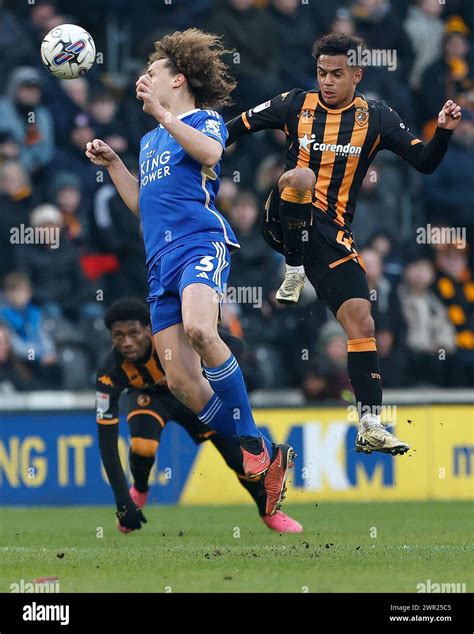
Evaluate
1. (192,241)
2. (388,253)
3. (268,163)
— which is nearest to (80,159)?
(268,163)

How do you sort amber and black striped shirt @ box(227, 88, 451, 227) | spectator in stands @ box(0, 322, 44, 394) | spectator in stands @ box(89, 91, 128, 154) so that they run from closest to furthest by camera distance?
amber and black striped shirt @ box(227, 88, 451, 227) < spectator in stands @ box(0, 322, 44, 394) < spectator in stands @ box(89, 91, 128, 154)

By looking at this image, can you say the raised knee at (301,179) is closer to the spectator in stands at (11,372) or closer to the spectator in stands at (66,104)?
the spectator in stands at (11,372)

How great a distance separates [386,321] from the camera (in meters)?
14.0

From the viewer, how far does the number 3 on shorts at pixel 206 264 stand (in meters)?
7.84

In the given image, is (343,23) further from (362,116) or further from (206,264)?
(206,264)

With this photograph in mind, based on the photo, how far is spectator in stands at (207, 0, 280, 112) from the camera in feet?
47.8

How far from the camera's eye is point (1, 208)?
44.9ft

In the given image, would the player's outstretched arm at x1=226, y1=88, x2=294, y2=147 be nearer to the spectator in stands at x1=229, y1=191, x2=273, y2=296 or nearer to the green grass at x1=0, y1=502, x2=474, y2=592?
the green grass at x1=0, y1=502, x2=474, y2=592

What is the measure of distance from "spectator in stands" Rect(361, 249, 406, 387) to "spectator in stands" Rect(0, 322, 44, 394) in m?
3.37

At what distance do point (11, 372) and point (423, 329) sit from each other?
13.7ft

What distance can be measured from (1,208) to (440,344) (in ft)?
15.2

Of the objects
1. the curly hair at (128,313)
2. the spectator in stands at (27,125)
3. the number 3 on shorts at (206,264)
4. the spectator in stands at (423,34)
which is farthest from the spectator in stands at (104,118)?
the number 3 on shorts at (206,264)

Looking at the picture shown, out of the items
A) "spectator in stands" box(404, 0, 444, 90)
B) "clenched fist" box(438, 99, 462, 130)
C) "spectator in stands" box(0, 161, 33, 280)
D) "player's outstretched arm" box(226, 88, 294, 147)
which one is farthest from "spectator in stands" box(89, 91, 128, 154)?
"clenched fist" box(438, 99, 462, 130)
